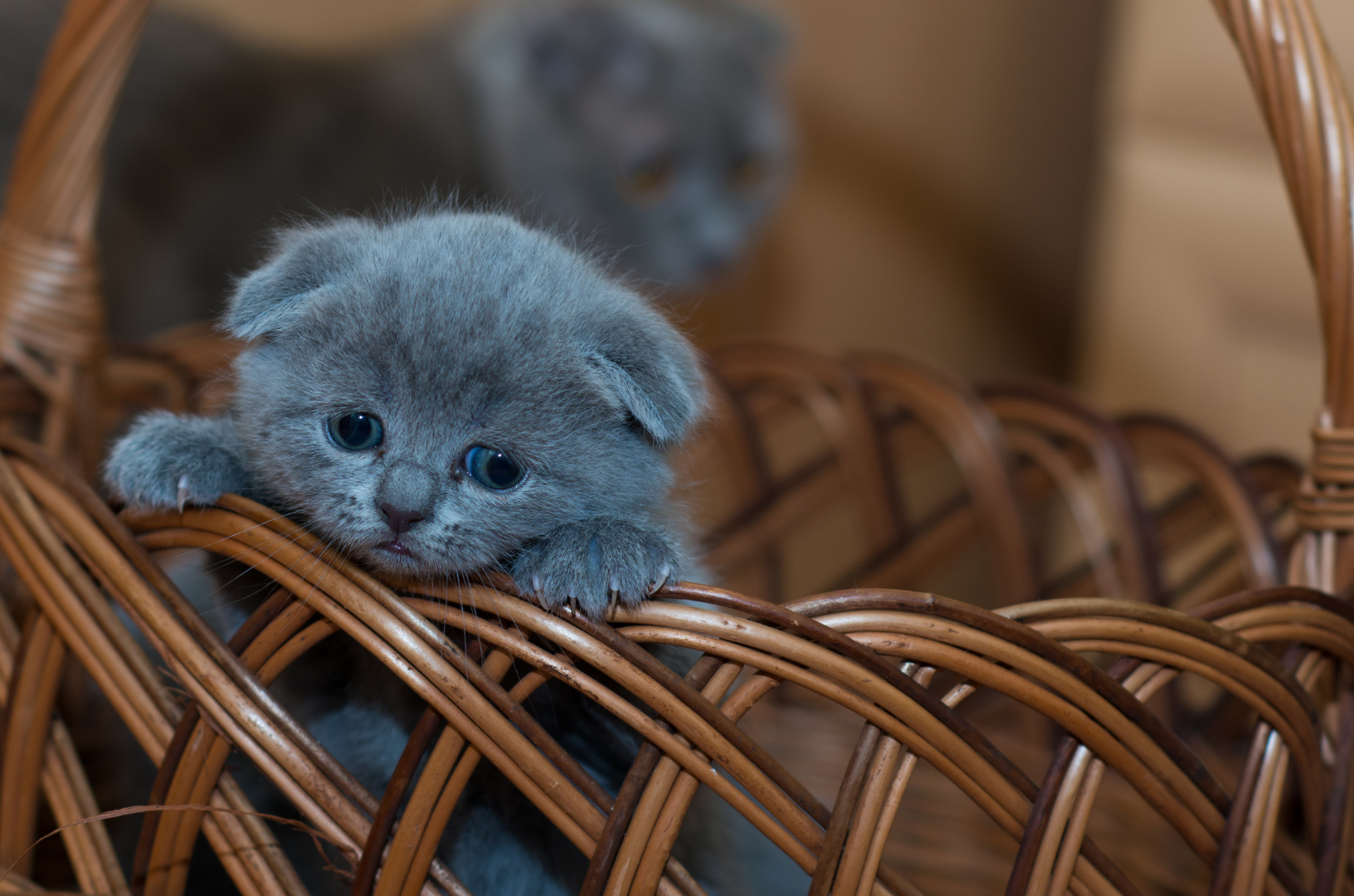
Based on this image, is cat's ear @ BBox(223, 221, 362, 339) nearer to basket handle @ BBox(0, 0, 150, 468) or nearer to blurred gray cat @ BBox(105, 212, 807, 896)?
blurred gray cat @ BBox(105, 212, 807, 896)

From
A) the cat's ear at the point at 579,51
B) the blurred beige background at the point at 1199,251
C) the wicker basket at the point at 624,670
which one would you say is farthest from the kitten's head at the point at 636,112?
the wicker basket at the point at 624,670

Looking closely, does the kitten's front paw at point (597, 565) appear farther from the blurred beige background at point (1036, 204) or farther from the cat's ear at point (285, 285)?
the blurred beige background at point (1036, 204)

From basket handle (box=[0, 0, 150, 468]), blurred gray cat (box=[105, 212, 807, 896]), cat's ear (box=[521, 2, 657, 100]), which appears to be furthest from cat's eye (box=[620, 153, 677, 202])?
blurred gray cat (box=[105, 212, 807, 896])

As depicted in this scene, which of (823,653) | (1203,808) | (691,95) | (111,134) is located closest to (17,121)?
(111,134)

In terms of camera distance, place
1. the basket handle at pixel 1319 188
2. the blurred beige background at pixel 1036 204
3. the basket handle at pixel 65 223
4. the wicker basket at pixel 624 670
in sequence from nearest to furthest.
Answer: the wicker basket at pixel 624 670 < the basket handle at pixel 1319 188 < the basket handle at pixel 65 223 < the blurred beige background at pixel 1036 204

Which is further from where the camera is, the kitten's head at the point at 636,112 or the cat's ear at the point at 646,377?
the kitten's head at the point at 636,112

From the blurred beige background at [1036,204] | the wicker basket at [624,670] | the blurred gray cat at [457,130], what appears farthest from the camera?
the blurred beige background at [1036,204]

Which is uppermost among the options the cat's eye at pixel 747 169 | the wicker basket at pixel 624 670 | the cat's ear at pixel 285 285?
the cat's eye at pixel 747 169
